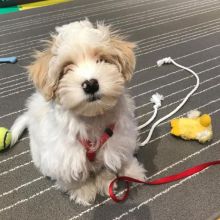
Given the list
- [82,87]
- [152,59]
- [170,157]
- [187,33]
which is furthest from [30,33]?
[82,87]

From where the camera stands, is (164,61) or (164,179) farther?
(164,61)

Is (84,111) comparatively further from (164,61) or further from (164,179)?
(164,61)

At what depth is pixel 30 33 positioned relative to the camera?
2.66 m

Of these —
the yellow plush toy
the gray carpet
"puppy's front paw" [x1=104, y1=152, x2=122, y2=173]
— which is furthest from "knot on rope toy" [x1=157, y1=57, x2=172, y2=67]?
"puppy's front paw" [x1=104, y1=152, x2=122, y2=173]

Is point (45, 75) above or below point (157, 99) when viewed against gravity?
above

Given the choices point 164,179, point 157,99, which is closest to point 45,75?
point 164,179

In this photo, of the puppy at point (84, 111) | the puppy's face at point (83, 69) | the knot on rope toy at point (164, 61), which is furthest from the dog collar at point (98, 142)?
the knot on rope toy at point (164, 61)

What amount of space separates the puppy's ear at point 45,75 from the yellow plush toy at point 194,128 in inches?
27.3

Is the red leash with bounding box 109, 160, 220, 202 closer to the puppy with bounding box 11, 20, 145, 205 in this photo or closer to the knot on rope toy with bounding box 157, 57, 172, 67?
the puppy with bounding box 11, 20, 145, 205

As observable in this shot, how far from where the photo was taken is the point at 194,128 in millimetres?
1547

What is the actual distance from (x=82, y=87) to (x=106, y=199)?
20.9 inches

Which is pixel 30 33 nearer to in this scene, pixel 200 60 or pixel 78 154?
pixel 200 60

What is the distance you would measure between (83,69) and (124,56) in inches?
6.1

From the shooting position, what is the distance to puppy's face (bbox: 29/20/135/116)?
1020 mm
